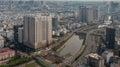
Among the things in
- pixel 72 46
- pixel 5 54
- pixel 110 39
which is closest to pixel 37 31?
pixel 72 46

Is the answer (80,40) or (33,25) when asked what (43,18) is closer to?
(33,25)

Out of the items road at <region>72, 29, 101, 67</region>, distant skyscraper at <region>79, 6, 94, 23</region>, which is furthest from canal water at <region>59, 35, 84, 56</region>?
distant skyscraper at <region>79, 6, 94, 23</region>

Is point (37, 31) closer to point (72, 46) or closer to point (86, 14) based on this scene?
point (72, 46)

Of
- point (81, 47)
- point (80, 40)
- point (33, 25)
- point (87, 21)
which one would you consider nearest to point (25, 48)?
point (33, 25)

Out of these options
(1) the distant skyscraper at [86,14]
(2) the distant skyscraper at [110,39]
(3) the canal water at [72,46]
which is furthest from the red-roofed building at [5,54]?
(1) the distant skyscraper at [86,14]

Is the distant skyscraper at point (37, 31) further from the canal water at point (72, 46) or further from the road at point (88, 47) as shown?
the road at point (88, 47)
